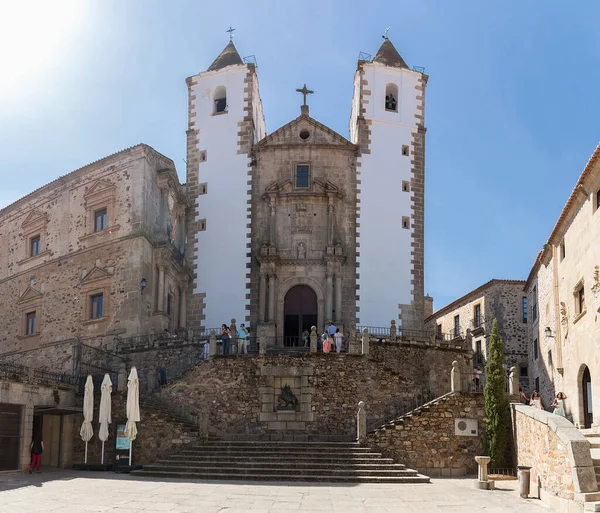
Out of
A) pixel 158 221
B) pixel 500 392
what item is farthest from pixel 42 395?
pixel 500 392

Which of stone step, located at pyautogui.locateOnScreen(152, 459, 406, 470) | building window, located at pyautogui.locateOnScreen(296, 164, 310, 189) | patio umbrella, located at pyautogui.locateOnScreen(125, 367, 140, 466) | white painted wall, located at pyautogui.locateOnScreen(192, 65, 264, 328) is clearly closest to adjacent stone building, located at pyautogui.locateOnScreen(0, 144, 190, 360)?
white painted wall, located at pyautogui.locateOnScreen(192, 65, 264, 328)

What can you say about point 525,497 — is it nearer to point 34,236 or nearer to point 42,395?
point 42,395

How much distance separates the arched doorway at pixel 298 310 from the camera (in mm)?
33656

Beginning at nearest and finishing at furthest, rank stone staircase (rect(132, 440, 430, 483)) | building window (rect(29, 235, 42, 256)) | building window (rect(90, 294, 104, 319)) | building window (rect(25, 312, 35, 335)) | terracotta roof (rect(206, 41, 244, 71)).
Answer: stone staircase (rect(132, 440, 430, 483)), building window (rect(90, 294, 104, 319)), building window (rect(25, 312, 35, 335)), building window (rect(29, 235, 42, 256)), terracotta roof (rect(206, 41, 244, 71))

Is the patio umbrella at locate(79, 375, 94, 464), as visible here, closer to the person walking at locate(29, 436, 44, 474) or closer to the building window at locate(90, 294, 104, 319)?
the person walking at locate(29, 436, 44, 474)

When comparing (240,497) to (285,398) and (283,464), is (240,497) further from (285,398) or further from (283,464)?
(285,398)

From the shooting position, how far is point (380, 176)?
34.8 metres

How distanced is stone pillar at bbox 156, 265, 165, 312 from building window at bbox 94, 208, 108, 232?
3.05 m

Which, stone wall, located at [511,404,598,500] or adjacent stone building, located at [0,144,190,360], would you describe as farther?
adjacent stone building, located at [0,144,190,360]

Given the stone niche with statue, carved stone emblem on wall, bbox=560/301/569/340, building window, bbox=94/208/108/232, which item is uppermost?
building window, bbox=94/208/108/232

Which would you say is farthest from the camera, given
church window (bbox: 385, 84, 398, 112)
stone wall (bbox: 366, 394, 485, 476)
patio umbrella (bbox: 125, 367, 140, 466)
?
church window (bbox: 385, 84, 398, 112)

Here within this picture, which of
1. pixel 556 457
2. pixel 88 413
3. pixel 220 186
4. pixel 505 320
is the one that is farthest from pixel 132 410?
pixel 505 320

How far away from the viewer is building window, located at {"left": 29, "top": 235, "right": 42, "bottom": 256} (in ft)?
116

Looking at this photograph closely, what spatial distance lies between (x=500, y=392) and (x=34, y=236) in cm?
2241
